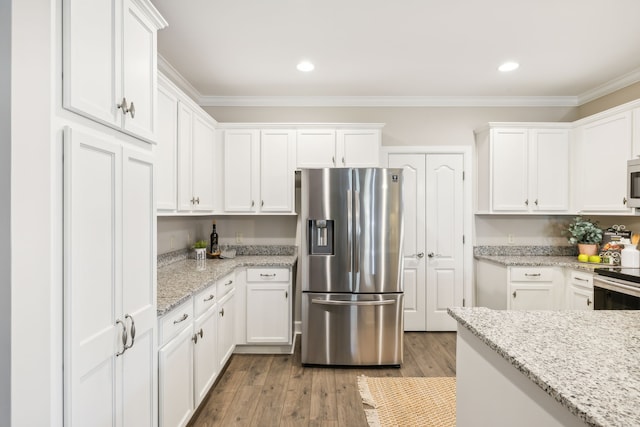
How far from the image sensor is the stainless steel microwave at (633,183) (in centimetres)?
272

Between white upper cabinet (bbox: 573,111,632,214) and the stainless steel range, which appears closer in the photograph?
the stainless steel range

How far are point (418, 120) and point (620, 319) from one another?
2973mm

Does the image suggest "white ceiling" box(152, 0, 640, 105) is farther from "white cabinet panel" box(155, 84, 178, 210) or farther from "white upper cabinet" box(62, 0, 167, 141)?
"white upper cabinet" box(62, 0, 167, 141)

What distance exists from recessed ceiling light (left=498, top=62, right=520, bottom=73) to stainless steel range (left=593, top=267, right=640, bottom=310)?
6.18 feet

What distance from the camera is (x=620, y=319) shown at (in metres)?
1.37

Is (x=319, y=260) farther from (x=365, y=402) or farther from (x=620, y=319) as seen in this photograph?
(x=620, y=319)

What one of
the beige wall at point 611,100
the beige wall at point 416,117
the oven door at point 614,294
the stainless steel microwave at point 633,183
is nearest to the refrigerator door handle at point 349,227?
the beige wall at point 416,117

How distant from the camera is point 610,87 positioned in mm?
3451

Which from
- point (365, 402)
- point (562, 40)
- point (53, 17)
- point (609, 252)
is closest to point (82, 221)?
point (53, 17)

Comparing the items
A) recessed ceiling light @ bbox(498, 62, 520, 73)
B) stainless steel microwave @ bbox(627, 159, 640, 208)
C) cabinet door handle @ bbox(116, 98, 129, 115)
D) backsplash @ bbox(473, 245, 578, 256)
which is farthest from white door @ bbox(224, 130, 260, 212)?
stainless steel microwave @ bbox(627, 159, 640, 208)

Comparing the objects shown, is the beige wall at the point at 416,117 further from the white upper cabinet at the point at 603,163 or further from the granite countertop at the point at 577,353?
the granite countertop at the point at 577,353

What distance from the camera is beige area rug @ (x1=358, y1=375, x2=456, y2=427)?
2254mm

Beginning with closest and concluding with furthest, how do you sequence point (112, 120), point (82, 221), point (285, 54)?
point (82, 221)
point (112, 120)
point (285, 54)

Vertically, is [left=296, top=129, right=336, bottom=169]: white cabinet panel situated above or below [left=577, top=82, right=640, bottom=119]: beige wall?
below
